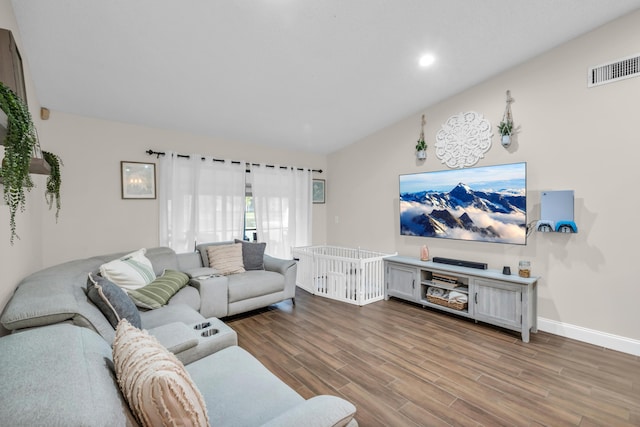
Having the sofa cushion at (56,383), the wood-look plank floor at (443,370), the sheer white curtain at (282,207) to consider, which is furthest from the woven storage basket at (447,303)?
the sofa cushion at (56,383)

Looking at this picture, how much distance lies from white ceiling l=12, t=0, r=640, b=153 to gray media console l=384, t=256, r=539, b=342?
223 centimetres

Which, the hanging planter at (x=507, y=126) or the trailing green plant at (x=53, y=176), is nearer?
the trailing green plant at (x=53, y=176)

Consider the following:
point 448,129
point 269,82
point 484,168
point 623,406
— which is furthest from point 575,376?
point 269,82

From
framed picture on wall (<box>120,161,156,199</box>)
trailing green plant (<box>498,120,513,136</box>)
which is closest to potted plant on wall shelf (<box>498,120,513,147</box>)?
trailing green plant (<box>498,120,513,136</box>)

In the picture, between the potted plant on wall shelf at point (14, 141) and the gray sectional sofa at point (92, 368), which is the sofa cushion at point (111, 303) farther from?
the potted plant on wall shelf at point (14, 141)

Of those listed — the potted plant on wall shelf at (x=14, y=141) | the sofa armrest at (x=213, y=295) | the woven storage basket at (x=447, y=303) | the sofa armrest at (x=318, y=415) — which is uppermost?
the potted plant on wall shelf at (x=14, y=141)

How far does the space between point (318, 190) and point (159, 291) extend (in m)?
3.47

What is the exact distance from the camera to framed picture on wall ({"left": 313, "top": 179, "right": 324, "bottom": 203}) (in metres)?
5.50

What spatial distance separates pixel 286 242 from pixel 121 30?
3.53 metres

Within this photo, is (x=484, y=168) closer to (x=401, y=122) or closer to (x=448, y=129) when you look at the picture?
(x=448, y=129)

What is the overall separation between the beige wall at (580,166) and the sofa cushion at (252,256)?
2.66 meters

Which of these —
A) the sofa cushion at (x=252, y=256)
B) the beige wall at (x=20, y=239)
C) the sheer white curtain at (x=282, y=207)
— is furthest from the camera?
the sheer white curtain at (x=282, y=207)

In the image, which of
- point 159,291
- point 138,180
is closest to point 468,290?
point 159,291

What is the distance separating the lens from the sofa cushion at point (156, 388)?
848mm
